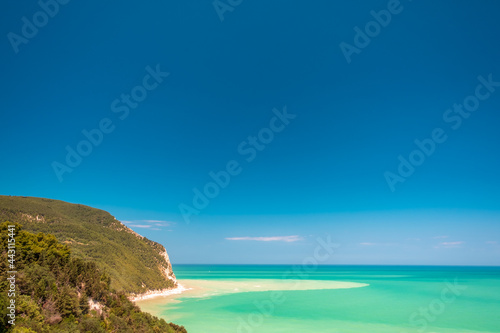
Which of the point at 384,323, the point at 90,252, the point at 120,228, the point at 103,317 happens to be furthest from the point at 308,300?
the point at 120,228

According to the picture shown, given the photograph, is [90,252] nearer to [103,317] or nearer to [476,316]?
[103,317]

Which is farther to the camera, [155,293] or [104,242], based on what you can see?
[104,242]

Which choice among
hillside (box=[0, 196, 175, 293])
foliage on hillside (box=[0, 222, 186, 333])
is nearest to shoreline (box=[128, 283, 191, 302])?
hillside (box=[0, 196, 175, 293])

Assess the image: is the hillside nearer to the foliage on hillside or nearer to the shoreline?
the shoreline

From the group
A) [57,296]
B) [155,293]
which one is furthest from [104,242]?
[57,296]

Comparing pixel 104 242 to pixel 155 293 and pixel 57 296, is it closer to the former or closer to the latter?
pixel 155 293

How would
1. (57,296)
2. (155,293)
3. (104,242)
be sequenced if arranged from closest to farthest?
(57,296)
(155,293)
(104,242)
